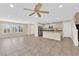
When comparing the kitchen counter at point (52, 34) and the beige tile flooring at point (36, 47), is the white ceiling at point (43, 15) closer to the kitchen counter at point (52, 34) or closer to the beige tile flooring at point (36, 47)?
the kitchen counter at point (52, 34)

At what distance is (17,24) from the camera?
120 inches

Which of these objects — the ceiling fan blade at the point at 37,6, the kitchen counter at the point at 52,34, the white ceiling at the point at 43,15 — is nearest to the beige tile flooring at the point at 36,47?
the kitchen counter at the point at 52,34

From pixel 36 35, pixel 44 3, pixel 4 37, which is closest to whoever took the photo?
pixel 44 3

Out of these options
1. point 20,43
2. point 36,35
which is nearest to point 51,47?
point 36,35

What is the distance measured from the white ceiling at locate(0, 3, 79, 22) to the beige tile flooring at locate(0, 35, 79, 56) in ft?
1.73

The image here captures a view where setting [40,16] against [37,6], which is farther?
[40,16]

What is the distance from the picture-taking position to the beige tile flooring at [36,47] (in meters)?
3.01

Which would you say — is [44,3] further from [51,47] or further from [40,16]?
[51,47]

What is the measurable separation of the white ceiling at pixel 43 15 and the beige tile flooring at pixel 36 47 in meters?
0.53

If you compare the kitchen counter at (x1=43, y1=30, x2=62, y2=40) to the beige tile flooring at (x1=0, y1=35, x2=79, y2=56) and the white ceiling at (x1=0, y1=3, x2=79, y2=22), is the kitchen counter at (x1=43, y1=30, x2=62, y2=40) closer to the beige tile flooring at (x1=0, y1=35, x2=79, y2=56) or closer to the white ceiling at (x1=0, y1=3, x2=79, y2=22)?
the beige tile flooring at (x1=0, y1=35, x2=79, y2=56)

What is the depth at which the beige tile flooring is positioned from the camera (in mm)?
3006

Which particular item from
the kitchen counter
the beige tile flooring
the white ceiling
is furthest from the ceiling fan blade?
the beige tile flooring

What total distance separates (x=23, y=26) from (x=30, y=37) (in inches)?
13.7

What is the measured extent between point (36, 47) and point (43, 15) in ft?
3.11
